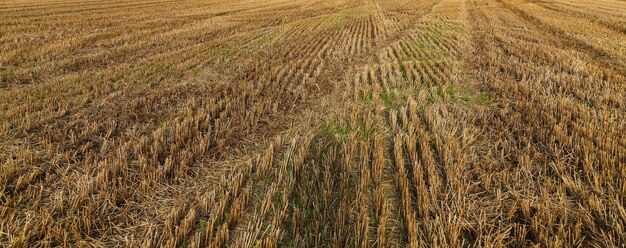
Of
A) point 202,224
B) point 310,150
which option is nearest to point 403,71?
point 310,150

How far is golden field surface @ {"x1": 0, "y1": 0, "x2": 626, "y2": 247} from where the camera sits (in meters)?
2.65

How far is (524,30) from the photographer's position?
14312mm

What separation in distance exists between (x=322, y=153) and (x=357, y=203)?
1157 mm

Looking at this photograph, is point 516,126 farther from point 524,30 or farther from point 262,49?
point 524,30

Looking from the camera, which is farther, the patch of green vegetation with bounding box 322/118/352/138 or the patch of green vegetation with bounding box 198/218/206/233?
the patch of green vegetation with bounding box 322/118/352/138

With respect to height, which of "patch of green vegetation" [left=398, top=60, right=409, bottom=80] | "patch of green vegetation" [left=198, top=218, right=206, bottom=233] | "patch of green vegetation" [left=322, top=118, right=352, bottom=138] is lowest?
"patch of green vegetation" [left=198, top=218, right=206, bottom=233]

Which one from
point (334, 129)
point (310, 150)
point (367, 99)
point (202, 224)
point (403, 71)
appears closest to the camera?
point (202, 224)

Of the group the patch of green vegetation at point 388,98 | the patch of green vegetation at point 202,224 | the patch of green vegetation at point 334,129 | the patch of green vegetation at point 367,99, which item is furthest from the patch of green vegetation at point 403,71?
the patch of green vegetation at point 202,224

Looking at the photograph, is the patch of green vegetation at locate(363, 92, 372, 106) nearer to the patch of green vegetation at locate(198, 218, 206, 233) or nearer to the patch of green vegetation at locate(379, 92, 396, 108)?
the patch of green vegetation at locate(379, 92, 396, 108)

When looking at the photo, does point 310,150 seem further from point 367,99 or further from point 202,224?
point 367,99

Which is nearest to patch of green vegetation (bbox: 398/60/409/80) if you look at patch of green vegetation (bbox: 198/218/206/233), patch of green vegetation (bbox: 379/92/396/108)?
patch of green vegetation (bbox: 379/92/396/108)

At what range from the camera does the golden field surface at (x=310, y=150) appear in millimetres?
2650

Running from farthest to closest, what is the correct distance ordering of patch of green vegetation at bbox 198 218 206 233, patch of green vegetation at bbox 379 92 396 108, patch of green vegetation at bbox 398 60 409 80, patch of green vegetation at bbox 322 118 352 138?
1. patch of green vegetation at bbox 398 60 409 80
2. patch of green vegetation at bbox 379 92 396 108
3. patch of green vegetation at bbox 322 118 352 138
4. patch of green vegetation at bbox 198 218 206 233

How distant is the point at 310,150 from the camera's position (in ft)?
13.4
